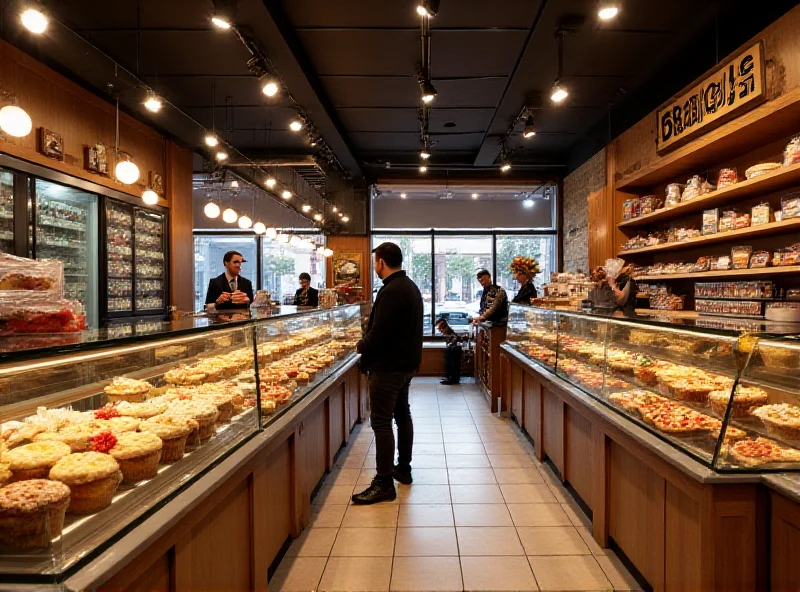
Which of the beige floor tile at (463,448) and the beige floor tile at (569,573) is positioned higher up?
the beige floor tile at (569,573)

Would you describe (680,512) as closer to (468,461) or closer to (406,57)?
(468,461)

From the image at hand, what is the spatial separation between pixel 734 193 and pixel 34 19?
5549 mm

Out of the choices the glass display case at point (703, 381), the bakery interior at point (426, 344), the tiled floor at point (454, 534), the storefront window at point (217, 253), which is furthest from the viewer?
the storefront window at point (217, 253)

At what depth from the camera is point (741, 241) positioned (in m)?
5.08

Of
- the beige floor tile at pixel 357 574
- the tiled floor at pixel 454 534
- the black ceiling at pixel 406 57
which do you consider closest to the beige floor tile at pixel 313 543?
the tiled floor at pixel 454 534

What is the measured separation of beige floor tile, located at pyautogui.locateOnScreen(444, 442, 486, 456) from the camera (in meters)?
5.11

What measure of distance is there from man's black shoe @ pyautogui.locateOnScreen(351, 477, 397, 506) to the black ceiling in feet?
12.9

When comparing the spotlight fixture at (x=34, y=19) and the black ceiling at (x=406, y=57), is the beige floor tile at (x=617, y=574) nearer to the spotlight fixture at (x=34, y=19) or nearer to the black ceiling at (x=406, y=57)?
the black ceiling at (x=406, y=57)

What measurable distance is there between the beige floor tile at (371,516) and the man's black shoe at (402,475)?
424 mm

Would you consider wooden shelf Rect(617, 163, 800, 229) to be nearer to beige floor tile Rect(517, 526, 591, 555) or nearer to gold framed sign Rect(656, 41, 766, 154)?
gold framed sign Rect(656, 41, 766, 154)

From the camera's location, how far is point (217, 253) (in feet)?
40.2

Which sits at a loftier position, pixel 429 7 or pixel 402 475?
pixel 429 7

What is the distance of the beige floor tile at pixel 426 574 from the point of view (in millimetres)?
2732

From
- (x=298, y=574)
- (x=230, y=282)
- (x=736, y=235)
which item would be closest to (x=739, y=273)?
(x=736, y=235)
